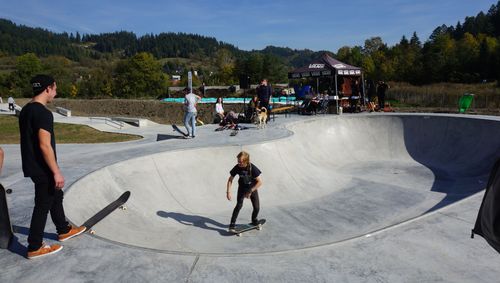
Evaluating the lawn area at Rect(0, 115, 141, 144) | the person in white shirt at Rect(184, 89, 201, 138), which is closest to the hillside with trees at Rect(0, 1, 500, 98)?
the lawn area at Rect(0, 115, 141, 144)

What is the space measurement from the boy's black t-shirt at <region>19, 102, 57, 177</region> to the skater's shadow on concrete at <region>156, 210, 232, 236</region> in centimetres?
395

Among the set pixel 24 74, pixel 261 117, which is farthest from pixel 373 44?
pixel 261 117

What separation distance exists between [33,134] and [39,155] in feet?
0.81

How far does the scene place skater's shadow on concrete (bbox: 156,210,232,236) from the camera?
7371mm

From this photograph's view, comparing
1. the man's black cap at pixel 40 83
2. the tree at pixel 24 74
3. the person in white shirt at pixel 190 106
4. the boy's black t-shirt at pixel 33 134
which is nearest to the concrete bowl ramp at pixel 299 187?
the boy's black t-shirt at pixel 33 134

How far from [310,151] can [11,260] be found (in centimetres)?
1113

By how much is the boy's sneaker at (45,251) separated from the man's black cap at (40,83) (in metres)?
1.84

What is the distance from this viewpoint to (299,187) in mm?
10125

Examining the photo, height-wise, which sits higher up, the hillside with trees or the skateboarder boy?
the hillside with trees

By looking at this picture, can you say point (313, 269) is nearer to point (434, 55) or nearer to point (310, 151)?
point (310, 151)

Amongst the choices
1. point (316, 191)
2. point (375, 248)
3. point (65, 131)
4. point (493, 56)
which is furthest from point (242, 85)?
point (493, 56)

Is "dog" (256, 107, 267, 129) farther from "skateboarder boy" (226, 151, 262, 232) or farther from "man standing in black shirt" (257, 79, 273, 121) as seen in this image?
"skateboarder boy" (226, 151, 262, 232)

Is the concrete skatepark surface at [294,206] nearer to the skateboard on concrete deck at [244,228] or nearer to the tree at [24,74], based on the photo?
the skateboard on concrete deck at [244,228]

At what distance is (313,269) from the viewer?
4117 millimetres
